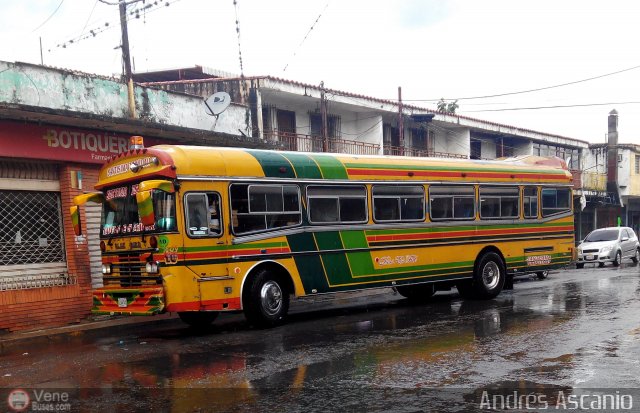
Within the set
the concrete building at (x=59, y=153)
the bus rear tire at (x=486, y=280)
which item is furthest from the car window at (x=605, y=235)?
the concrete building at (x=59, y=153)

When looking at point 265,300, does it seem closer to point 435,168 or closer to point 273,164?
point 273,164

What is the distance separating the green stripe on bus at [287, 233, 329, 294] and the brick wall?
5.21 meters

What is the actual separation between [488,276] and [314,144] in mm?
11015

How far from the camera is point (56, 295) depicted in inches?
491

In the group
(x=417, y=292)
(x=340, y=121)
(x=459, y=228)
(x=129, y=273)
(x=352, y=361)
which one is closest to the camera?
(x=352, y=361)

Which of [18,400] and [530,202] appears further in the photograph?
[530,202]

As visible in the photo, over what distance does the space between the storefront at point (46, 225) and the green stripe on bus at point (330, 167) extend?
5.51 m

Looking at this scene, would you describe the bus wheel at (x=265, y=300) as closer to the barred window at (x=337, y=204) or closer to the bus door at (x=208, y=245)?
the bus door at (x=208, y=245)

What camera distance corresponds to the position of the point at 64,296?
1262 cm

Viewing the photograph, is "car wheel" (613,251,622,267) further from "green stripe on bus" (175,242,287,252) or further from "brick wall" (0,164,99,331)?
"brick wall" (0,164,99,331)

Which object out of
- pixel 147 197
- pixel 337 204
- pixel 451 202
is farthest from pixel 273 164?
pixel 451 202

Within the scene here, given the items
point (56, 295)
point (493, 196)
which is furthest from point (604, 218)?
point (56, 295)

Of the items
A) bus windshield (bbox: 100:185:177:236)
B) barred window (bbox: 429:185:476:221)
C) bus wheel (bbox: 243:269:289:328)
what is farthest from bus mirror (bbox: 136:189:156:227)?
barred window (bbox: 429:185:476:221)

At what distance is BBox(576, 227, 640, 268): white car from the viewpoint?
24266 millimetres
